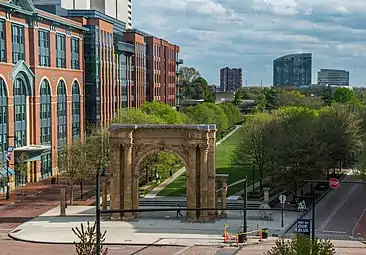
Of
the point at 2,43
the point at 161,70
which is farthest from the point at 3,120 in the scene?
the point at 161,70

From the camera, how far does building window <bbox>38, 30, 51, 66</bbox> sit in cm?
8262

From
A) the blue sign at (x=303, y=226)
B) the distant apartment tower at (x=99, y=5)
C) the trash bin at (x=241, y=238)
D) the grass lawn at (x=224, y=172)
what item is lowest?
the grass lawn at (x=224, y=172)

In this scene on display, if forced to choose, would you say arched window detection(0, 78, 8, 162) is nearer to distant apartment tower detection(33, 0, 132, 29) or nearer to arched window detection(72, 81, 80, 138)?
arched window detection(72, 81, 80, 138)

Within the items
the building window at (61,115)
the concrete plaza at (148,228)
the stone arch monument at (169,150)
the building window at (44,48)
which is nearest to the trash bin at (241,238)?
the concrete plaza at (148,228)

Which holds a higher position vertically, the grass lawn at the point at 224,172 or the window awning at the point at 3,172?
the window awning at the point at 3,172

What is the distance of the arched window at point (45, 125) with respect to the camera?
83188mm

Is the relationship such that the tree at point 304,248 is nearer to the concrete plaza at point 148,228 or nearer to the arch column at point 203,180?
the concrete plaza at point 148,228

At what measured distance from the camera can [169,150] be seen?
179 ft

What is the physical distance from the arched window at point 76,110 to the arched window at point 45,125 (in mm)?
8806

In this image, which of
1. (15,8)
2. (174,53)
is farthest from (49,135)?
(174,53)

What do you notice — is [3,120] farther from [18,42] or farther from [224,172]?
[224,172]

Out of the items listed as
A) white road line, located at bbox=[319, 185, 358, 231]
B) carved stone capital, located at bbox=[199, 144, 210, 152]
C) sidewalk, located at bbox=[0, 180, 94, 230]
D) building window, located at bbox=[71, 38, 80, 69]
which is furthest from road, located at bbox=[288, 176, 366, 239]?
building window, located at bbox=[71, 38, 80, 69]

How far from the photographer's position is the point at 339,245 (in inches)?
1849

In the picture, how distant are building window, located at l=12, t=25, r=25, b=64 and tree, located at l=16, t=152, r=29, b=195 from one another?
37.6ft
